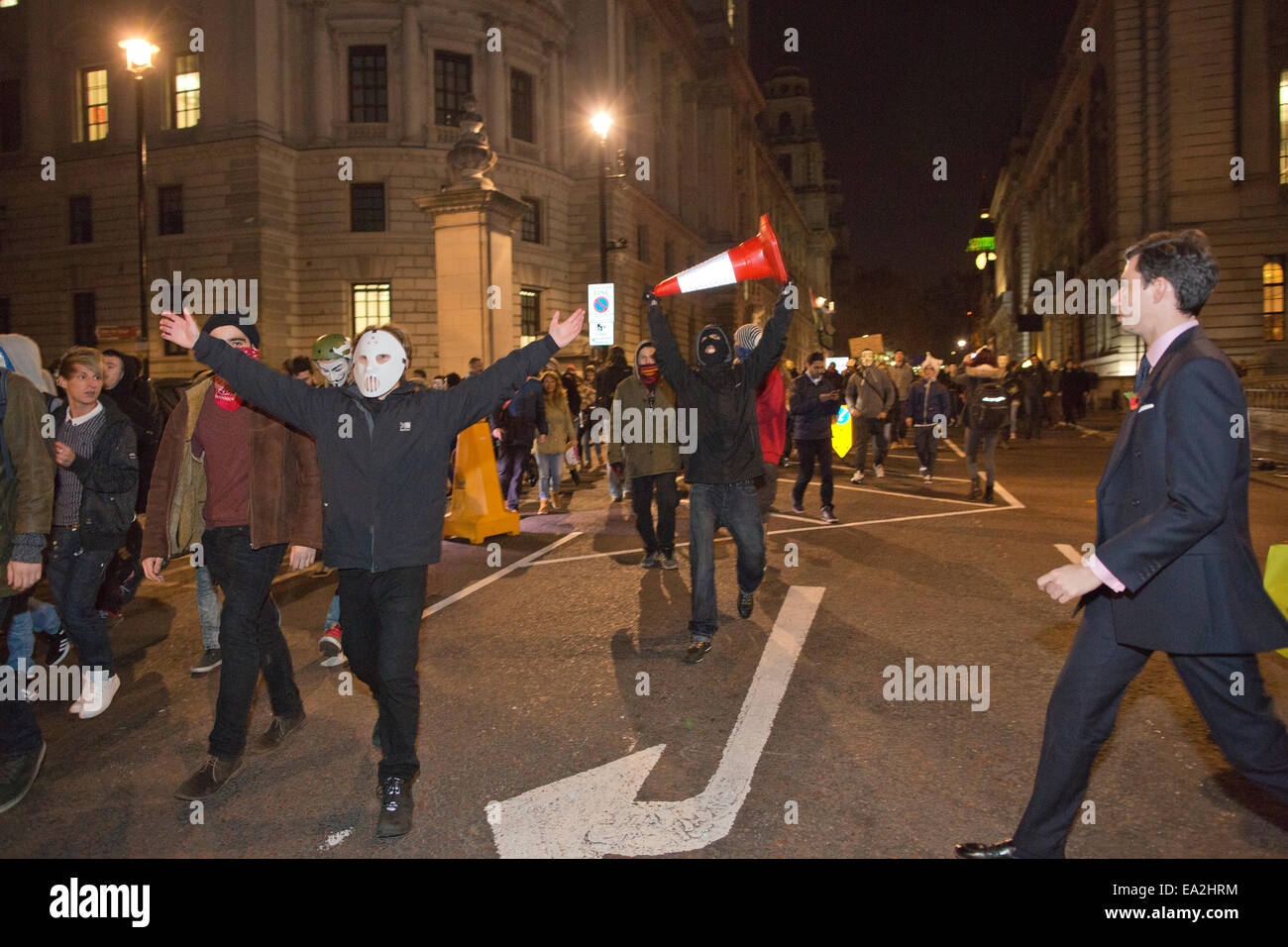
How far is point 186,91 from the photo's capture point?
3344 cm

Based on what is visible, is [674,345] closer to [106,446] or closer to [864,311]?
[106,446]

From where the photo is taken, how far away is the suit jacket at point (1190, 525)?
2553 mm

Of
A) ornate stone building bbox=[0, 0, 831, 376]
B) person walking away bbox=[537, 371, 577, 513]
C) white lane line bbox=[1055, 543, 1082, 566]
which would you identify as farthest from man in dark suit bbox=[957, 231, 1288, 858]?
ornate stone building bbox=[0, 0, 831, 376]

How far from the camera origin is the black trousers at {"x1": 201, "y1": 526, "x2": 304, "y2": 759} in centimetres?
404

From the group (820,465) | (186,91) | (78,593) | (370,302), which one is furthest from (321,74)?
(78,593)

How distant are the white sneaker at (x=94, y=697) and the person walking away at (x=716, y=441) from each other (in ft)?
11.2

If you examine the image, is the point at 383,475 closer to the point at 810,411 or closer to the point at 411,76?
the point at 810,411

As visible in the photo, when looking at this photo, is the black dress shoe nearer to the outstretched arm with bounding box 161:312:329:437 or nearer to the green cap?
the outstretched arm with bounding box 161:312:329:437

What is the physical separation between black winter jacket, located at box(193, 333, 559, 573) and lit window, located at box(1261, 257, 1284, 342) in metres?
37.9

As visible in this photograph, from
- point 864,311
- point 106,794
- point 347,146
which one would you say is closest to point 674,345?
point 106,794

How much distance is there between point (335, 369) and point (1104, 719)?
3.41m

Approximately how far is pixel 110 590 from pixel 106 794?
8.74ft

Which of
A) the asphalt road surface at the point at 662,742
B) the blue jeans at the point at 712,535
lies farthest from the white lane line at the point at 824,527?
the blue jeans at the point at 712,535

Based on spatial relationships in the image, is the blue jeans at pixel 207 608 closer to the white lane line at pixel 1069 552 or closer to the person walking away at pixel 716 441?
the person walking away at pixel 716 441
